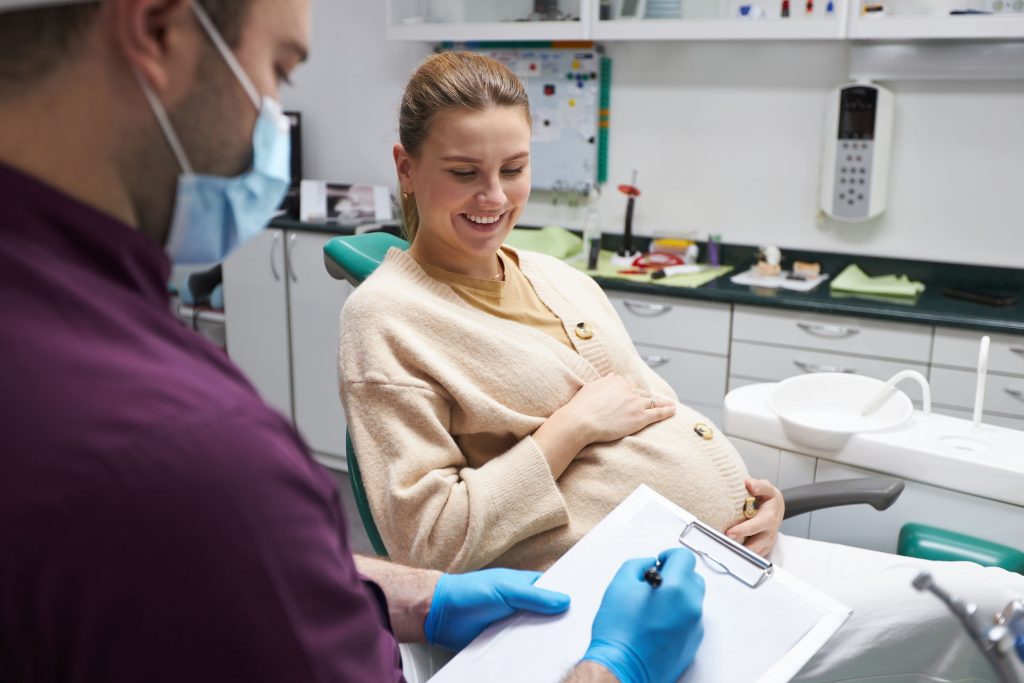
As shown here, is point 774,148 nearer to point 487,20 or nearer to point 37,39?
point 487,20

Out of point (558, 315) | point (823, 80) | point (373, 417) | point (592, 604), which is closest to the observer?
point (592, 604)

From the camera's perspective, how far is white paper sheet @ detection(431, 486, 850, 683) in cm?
107

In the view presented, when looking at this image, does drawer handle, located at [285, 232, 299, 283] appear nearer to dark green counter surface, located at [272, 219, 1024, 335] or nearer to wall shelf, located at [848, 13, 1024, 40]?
dark green counter surface, located at [272, 219, 1024, 335]

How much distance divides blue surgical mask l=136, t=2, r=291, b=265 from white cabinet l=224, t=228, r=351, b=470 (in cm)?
268

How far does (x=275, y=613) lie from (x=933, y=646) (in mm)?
1163

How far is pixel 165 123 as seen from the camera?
592mm

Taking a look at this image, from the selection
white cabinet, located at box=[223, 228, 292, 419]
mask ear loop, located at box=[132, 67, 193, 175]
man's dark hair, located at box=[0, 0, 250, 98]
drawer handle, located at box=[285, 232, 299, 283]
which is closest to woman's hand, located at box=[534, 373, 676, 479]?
mask ear loop, located at box=[132, 67, 193, 175]

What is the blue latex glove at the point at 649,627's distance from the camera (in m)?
1.03

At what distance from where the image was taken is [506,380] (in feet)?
4.85

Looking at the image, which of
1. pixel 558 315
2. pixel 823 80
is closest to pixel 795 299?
pixel 823 80

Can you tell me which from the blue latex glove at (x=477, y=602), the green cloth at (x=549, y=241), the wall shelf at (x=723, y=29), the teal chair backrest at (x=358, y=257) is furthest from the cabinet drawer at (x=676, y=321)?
the blue latex glove at (x=477, y=602)

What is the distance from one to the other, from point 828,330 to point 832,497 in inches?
51.9

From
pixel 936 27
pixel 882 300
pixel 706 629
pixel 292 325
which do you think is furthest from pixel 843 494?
pixel 292 325

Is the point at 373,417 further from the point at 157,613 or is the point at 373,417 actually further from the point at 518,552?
the point at 157,613
